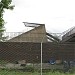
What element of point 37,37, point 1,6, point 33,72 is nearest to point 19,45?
point 33,72

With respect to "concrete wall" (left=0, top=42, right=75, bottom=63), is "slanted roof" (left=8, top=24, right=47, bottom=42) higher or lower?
higher

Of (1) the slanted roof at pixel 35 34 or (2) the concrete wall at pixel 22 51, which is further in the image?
(1) the slanted roof at pixel 35 34

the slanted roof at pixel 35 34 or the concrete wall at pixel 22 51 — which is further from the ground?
the slanted roof at pixel 35 34

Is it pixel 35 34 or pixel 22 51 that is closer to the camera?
pixel 22 51

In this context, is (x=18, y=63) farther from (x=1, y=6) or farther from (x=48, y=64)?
(x=1, y=6)

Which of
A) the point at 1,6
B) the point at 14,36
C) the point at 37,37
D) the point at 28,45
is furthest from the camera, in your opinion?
the point at 37,37

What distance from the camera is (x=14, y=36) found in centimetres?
2597

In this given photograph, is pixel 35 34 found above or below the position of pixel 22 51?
above

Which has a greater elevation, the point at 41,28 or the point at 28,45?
the point at 41,28

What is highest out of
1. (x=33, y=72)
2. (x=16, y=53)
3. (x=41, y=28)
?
(x=41, y=28)

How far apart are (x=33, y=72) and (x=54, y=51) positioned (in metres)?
2.08

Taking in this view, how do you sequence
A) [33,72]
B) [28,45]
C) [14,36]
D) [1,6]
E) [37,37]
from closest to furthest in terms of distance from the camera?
[33,72], [28,45], [1,6], [14,36], [37,37]

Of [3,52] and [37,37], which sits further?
[37,37]

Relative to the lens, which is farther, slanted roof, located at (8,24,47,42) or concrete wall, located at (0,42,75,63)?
slanted roof, located at (8,24,47,42)
